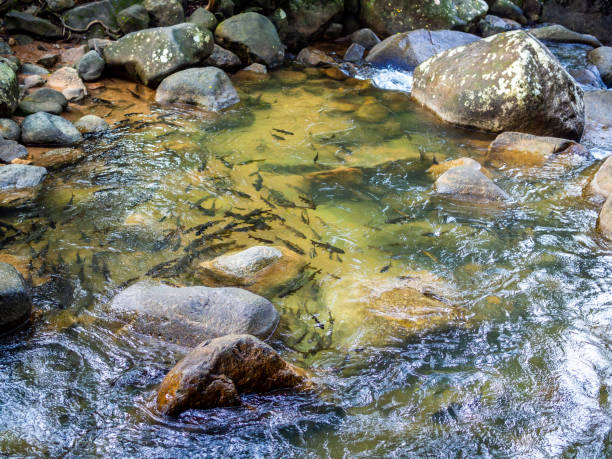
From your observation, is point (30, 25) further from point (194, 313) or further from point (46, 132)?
point (194, 313)

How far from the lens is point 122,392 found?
9.91 ft

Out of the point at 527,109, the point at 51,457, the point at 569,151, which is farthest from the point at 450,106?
the point at 51,457

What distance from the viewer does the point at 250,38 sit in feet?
31.8

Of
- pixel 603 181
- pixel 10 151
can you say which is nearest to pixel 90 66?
pixel 10 151

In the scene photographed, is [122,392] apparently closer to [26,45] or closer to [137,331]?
[137,331]

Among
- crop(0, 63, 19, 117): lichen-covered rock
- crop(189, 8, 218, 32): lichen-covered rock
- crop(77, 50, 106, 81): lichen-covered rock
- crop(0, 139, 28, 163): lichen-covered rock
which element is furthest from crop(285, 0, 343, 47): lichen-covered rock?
crop(0, 139, 28, 163): lichen-covered rock

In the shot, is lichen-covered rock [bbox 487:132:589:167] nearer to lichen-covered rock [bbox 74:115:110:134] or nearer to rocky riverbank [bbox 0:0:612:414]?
rocky riverbank [bbox 0:0:612:414]

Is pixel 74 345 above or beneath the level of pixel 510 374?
above

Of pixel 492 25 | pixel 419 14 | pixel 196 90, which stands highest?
pixel 419 14

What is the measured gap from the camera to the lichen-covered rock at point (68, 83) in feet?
25.3

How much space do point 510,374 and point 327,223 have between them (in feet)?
7.76

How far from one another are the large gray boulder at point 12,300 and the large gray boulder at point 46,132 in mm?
3318

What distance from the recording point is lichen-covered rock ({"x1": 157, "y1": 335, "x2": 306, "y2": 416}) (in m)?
2.82

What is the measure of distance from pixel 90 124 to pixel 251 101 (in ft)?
8.71
